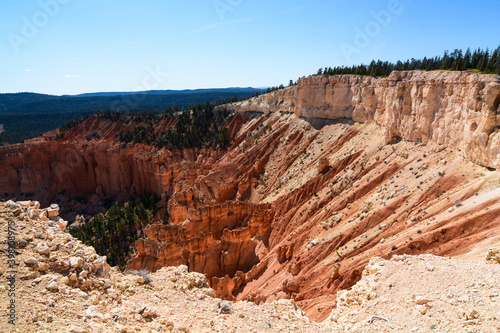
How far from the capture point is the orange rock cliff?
17.7m

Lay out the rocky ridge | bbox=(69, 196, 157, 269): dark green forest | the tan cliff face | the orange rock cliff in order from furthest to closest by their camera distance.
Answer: bbox=(69, 196, 157, 269): dark green forest < the tan cliff face < the orange rock cliff < the rocky ridge

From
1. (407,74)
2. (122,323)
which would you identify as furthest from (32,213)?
(407,74)

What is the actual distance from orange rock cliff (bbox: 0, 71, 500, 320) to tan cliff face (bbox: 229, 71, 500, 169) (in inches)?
4.0

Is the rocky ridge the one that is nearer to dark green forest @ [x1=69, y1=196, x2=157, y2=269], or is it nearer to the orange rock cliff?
the orange rock cliff

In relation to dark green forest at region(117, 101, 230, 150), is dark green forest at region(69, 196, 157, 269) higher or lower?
lower

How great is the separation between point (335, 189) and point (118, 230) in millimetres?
29071

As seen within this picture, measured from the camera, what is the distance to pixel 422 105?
25297 millimetres

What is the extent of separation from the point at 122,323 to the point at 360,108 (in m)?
35.9

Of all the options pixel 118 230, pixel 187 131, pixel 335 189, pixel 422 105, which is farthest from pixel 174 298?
pixel 187 131

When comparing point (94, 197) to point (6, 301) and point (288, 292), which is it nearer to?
point (288, 292)

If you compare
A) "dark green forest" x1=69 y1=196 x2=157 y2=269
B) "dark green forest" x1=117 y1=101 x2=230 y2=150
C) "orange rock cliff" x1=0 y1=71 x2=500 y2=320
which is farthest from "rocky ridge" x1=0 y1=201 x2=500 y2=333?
"dark green forest" x1=117 y1=101 x2=230 y2=150

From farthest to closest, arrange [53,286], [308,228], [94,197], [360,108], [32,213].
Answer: [94,197]
[360,108]
[308,228]
[32,213]
[53,286]

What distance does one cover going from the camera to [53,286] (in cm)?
704

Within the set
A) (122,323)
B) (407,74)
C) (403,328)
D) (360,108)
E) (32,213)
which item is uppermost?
(407,74)
